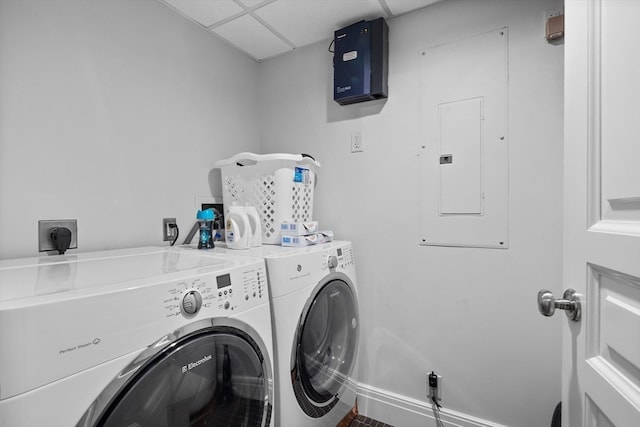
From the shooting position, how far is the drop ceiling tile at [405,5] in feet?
4.94

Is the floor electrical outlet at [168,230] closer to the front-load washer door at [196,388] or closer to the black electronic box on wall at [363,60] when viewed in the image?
the front-load washer door at [196,388]

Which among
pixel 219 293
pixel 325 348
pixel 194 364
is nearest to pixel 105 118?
pixel 219 293

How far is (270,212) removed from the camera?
4.97 ft

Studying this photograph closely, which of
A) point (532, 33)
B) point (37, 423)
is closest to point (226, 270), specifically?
point (37, 423)

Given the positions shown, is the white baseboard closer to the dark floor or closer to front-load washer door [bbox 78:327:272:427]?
the dark floor

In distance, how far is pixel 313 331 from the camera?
127cm

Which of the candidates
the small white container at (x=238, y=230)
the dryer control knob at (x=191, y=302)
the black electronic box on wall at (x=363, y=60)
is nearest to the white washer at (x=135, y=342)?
the dryer control knob at (x=191, y=302)

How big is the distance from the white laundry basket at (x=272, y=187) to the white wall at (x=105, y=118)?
230mm

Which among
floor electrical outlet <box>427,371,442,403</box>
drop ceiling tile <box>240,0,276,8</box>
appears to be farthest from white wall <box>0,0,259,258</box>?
floor electrical outlet <box>427,371,442,403</box>

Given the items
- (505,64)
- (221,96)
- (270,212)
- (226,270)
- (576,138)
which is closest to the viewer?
(576,138)

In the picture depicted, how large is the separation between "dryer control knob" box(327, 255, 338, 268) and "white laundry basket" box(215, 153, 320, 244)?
297 mm

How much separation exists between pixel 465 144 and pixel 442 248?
1.70 ft

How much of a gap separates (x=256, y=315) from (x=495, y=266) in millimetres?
1110

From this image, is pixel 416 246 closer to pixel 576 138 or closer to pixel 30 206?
pixel 576 138
